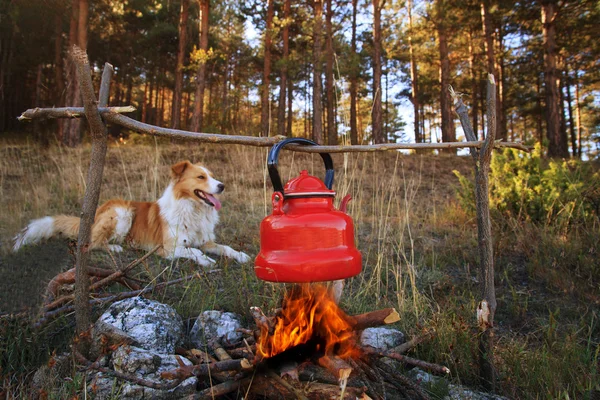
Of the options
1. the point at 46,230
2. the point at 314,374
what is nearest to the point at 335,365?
the point at 314,374

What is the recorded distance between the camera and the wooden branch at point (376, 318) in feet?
5.12

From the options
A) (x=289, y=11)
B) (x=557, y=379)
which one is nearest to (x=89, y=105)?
(x=557, y=379)

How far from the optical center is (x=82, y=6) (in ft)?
34.8

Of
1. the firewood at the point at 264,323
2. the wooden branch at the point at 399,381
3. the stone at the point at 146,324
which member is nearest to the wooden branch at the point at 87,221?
the stone at the point at 146,324

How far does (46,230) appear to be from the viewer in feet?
14.7

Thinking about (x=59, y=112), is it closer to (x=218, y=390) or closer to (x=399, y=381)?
(x=218, y=390)

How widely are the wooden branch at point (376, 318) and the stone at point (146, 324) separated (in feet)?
3.16

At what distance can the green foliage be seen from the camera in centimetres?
450

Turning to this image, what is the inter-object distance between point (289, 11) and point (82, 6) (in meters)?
6.89

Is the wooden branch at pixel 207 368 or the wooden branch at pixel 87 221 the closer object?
the wooden branch at pixel 207 368

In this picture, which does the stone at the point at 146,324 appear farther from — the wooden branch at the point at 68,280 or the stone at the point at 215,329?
the wooden branch at the point at 68,280

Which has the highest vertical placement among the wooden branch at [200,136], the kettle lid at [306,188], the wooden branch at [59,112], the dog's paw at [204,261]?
the wooden branch at [59,112]

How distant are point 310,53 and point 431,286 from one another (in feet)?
44.0

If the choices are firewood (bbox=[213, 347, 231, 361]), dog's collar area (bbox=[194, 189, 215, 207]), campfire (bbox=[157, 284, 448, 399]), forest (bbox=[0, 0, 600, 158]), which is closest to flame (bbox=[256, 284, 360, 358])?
campfire (bbox=[157, 284, 448, 399])
